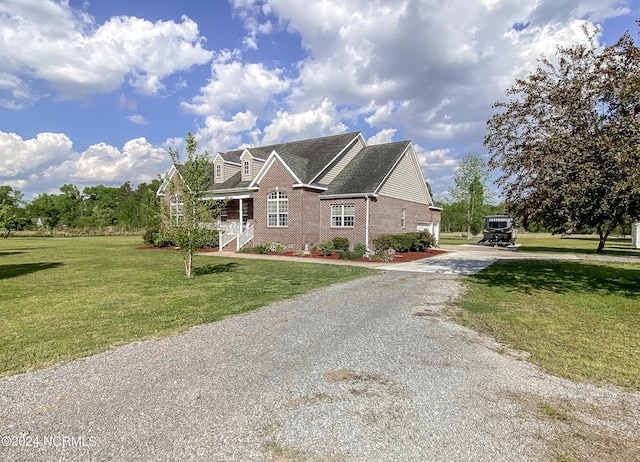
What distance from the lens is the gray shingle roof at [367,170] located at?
21.8m

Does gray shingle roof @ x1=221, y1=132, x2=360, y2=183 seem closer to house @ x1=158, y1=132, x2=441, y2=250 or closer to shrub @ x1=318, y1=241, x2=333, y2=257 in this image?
house @ x1=158, y1=132, x2=441, y2=250

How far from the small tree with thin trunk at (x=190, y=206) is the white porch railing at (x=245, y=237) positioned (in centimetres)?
1079

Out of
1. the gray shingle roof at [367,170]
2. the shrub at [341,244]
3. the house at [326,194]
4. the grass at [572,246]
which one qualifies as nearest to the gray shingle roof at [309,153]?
the house at [326,194]

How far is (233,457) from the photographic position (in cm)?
292

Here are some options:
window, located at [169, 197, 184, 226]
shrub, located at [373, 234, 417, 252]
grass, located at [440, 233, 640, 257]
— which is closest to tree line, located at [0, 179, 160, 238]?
window, located at [169, 197, 184, 226]

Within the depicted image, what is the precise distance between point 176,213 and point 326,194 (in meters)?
11.3

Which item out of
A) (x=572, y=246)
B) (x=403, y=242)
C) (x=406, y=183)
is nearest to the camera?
(x=403, y=242)

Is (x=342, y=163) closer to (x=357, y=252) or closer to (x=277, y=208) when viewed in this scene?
(x=277, y=208)

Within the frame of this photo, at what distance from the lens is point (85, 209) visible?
257 ft

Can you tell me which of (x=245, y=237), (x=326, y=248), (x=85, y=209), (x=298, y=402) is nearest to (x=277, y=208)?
(x=245, y=237)

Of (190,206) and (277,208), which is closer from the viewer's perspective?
(190,206)

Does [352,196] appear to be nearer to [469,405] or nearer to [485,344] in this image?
[485,344]

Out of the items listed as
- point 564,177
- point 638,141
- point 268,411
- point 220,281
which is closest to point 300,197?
point 220,281

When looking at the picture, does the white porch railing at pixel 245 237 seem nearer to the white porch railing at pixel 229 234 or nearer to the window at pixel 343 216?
the white porch railing at pixel 229 234
